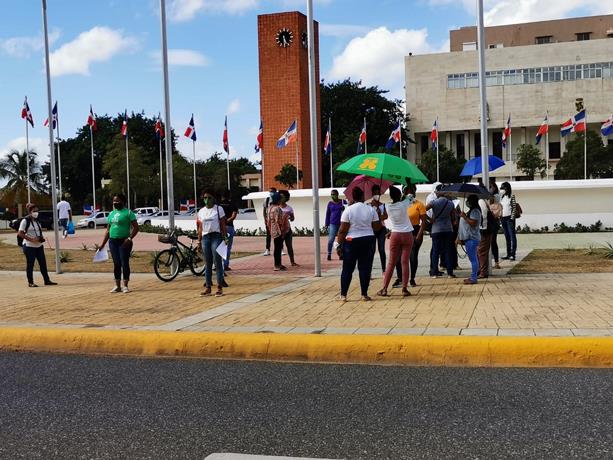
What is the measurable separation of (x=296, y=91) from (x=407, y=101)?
26333 mm

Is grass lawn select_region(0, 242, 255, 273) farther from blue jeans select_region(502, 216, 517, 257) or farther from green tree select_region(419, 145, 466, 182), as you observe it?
green tree select_region(419, 145, 466, 182)

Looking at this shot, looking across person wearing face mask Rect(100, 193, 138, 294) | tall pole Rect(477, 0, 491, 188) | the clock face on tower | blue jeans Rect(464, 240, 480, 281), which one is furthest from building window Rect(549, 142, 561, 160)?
person wearing face mask Rect(100, 193, 138, 294)

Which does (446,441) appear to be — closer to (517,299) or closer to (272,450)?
(272,450)

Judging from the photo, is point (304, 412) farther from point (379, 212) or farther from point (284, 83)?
point (284, 83)

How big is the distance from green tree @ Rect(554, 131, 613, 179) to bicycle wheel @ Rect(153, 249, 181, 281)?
165 feet

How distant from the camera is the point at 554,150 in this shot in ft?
260

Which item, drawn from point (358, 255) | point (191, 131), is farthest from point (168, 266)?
point (191, 131)

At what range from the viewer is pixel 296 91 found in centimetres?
5762

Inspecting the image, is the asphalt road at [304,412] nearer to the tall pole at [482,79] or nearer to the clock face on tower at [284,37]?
the tall pole at [482,79]

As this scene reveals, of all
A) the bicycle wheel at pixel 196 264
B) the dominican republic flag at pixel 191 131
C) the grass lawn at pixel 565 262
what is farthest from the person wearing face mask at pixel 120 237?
Result: the dominican republic flag at pixel 191 131

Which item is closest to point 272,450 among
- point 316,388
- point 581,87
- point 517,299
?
point 316,388

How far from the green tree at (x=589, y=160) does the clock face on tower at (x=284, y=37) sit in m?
24.3

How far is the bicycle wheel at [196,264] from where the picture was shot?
1506cm

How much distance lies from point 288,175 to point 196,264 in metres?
42.0
